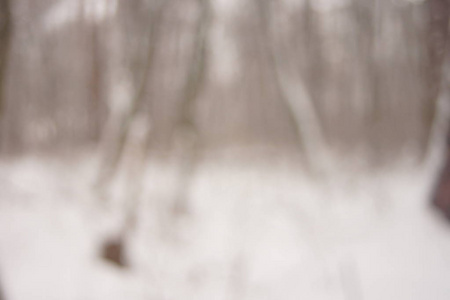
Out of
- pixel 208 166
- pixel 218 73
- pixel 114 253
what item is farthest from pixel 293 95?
pixel 218 73

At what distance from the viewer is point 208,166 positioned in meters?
6.95

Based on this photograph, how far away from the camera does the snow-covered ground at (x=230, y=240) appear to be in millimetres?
2791

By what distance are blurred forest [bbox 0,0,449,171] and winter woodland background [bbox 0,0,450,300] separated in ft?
0.12

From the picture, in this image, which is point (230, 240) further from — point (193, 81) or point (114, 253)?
point (193, 81)

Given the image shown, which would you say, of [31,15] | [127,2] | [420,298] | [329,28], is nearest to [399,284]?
[420,298]

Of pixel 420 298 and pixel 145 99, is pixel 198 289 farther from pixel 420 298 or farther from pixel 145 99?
pixel 145 99

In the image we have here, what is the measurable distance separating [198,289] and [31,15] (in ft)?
11.4

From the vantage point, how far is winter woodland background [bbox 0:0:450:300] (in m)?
2.97

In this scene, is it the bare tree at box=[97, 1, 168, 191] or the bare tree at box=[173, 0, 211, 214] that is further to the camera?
the bare tree at box=[97, 1, 168, 191]

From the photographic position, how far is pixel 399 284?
103 inches

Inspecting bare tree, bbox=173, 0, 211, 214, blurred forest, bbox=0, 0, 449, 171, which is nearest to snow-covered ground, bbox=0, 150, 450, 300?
blurred forest, bbox=0, 0, 449, 171

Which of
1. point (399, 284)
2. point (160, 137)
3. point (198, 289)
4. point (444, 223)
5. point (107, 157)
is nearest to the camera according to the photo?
point (399, 284)

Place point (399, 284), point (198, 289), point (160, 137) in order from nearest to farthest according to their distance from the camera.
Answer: point (399, 284) → point (198, 289) → point (160, 137)

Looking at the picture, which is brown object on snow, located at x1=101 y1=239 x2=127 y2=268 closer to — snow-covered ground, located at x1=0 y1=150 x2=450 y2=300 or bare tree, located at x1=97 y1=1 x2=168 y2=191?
snow-covered ground, located at x1=0 y1=150 x2=450 y2=300
